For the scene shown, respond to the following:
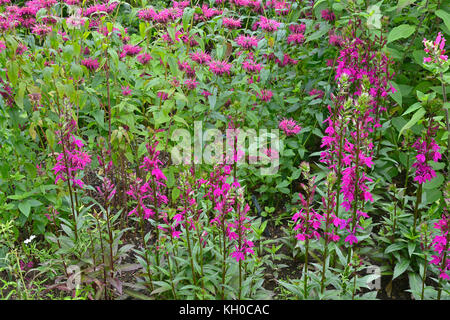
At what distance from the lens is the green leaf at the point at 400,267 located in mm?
2465

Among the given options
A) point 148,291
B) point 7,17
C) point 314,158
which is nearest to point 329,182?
point 148,291

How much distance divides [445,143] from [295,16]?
144 cm

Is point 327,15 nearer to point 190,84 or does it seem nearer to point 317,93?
point 317,93

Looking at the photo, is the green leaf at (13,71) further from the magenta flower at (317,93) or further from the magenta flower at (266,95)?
the magenta flower at (317,93)

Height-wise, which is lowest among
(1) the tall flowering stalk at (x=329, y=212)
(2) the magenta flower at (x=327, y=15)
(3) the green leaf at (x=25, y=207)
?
(3) the green leaf at (x=25, y=207)

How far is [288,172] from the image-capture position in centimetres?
331

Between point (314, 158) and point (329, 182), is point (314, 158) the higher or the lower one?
the lower one

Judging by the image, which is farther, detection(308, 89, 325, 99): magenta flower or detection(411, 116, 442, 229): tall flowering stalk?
detection(308, 89, 325, 99): magenta flower

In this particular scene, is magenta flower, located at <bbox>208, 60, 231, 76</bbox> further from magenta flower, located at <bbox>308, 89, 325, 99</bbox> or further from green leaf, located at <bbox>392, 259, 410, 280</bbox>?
green leaf, located at <bbox>392, 259, 410, 280</bbox>

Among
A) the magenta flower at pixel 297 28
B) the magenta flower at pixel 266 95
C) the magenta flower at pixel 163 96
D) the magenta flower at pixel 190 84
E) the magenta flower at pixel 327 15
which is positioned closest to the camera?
the magenta flower at pixel 190 84

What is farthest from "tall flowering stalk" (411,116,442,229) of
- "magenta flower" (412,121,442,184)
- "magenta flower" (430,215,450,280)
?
"magenta flower" (430,215,450,280)

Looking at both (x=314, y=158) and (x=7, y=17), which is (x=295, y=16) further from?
(x=7, y=17)

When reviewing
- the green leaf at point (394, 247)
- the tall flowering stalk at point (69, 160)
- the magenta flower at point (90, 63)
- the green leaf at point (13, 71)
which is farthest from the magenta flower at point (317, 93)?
the green leaf at point (13, 71)

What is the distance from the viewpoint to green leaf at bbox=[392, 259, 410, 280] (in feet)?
8.09
